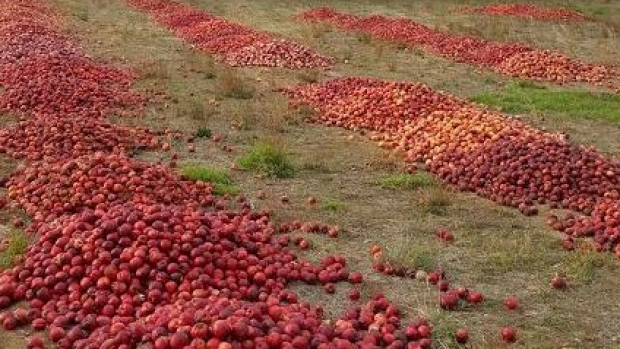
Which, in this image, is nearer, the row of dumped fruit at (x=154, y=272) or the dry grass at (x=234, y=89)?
the row of dumped fruit at (x=154, y=272)

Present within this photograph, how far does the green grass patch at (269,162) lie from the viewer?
37.8 feet

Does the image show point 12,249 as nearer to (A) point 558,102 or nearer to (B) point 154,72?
(B) point 154,72

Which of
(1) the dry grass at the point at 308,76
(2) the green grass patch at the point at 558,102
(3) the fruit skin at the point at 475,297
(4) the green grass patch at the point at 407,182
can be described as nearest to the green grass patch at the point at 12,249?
(3) the fruit skin at the point at 475,297

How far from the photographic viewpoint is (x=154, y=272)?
7195mm

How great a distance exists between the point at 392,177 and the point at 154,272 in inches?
208

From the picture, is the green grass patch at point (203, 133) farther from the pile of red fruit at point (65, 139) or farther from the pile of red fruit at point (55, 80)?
the pile of red fruit at point (55, 80)

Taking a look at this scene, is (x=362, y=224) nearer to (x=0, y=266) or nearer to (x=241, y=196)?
(x=241, y=196)

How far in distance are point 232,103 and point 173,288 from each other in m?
9.03

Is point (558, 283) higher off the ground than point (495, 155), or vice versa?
point (495, 155)

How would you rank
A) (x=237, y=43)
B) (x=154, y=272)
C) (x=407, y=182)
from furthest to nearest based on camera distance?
(x=237, y=43) → (x=407, y=182) → (x=154, y=272)

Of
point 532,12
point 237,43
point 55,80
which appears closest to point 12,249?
point 55,80

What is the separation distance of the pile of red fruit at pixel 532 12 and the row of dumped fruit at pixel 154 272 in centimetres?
2080

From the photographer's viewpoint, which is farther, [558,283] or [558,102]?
[558,102]

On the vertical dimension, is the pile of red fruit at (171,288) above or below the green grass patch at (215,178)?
above
